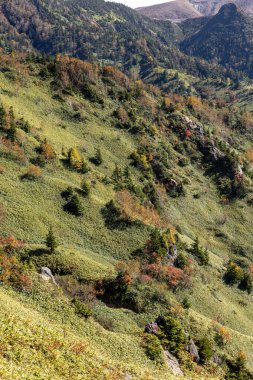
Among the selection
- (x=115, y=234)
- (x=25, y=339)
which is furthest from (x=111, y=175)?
(x=25, y=339)

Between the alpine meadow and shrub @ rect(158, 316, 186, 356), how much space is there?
14 cm

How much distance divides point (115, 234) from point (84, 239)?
20.9 ft

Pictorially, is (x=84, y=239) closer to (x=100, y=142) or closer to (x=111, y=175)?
(x=111, y=175)

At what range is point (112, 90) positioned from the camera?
115562 millimetres

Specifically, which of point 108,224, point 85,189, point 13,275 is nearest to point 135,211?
point 108,224

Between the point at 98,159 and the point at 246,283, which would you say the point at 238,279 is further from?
the point at 98,159

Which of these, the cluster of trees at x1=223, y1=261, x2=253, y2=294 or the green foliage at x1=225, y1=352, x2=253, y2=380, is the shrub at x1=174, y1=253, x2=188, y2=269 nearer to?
the cluster of trees at x1=223, y1=261, x2=253, y2=294

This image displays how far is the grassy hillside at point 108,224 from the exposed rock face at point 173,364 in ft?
3.25

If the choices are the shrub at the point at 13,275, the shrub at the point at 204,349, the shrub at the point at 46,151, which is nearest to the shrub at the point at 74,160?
the shrub at the point at 46,151

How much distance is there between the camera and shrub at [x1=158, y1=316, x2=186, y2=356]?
A: 35844 millimetres

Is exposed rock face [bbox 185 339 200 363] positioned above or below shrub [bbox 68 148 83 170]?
below

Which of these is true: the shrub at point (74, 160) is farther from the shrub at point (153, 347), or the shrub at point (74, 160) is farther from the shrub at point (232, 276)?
the shrub at point (153, 347)

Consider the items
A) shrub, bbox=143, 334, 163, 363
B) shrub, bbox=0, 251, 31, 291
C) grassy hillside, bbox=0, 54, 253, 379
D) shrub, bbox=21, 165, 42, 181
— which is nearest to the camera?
grassy hillside, bbox=0, 54, 253, 379

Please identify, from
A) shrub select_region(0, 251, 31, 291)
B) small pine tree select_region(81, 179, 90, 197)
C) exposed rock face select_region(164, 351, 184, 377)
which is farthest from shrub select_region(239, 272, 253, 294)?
shrub select_region(0, 251, 31, 291)
